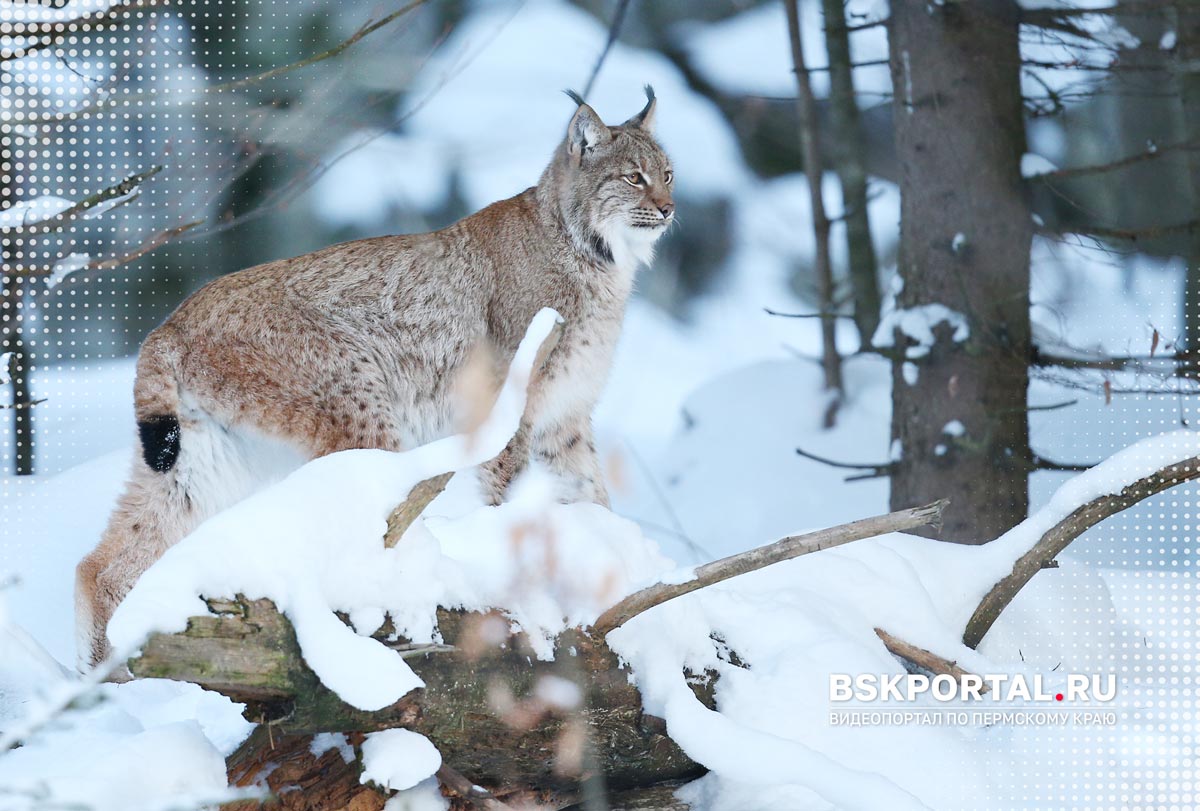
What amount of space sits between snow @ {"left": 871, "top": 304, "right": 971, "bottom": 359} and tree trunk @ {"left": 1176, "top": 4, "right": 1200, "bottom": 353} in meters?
1.02

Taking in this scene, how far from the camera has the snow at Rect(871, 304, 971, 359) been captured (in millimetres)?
5801

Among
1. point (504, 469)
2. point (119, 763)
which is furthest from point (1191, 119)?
point (119, 763)

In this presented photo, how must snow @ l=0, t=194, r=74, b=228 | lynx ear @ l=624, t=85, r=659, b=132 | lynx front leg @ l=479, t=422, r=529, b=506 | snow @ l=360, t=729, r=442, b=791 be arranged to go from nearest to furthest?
snow @ l=360, t=729, r=442, b=791 → snow @ l=0, t=194, r=74, b=228 → lynx front leg @ l=479, t=422, r=529, b=506 → lynx ear @ l=624, t=85, r=659, b=132

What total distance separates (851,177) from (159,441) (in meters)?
6.43

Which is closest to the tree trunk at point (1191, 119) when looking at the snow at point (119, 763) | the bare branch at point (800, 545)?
the bare branch at point (800, 545)

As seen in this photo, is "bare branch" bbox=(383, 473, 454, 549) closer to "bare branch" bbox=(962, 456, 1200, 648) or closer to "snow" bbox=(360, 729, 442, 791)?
"snow" bbox=(360, 729, 442, 791)

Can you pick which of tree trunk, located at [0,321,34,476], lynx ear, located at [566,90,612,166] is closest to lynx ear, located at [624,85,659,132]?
lynx ear, located at [566,90,612,166]

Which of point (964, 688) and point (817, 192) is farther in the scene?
point (817, 192)

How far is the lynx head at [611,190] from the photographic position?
4.95 meters

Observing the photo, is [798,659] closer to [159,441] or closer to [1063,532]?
[1063,532]

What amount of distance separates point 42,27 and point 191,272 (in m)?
4.26

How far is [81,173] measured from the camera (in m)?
6.55

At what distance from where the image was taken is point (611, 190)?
4.99 meters

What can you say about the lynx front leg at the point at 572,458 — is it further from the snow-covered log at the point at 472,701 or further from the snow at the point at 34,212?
the snow at the point at 34,212
